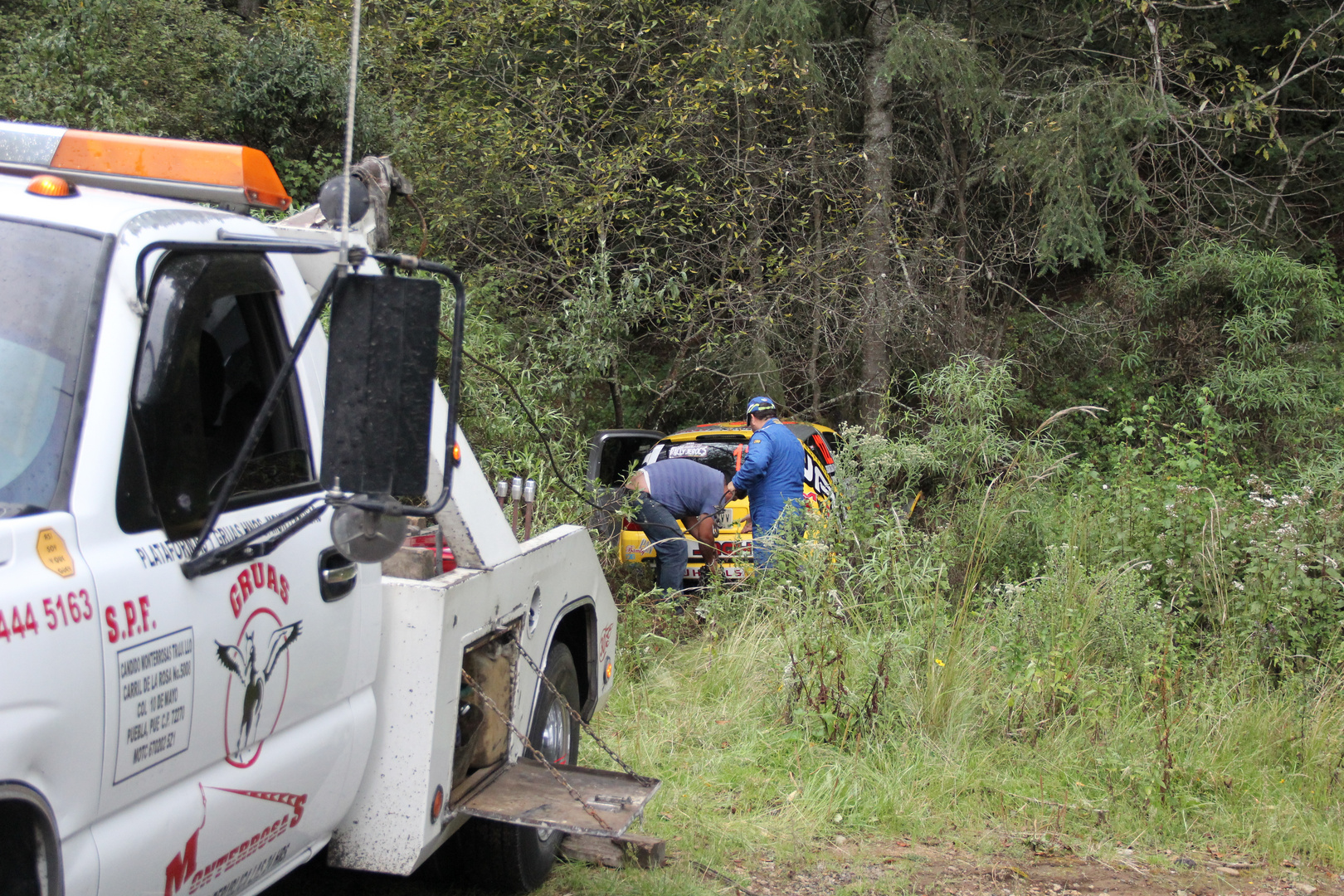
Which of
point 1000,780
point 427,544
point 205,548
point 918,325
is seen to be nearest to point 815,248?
point 918,325

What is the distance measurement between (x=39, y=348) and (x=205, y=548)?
492mm

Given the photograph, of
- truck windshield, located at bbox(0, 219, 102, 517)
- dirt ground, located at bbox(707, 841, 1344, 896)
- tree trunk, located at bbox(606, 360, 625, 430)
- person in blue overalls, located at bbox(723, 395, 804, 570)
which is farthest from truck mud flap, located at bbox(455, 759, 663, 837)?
tree trunk, located at bbox(606, 360, 625, 430)

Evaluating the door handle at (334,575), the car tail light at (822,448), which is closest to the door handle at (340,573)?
the door handle at (334,575)

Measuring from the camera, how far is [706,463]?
9797mm

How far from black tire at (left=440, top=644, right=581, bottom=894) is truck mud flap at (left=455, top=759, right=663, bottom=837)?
0.67ft

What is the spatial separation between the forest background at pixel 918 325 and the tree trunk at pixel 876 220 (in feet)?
0.20

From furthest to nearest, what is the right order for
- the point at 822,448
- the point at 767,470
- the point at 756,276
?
the point at 756,276 → the point at 822,448 → the point at 767,470

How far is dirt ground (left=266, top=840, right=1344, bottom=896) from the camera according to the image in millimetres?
4203

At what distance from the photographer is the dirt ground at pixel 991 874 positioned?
4203 mm

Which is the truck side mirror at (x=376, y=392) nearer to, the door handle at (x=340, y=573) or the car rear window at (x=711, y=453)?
the door handle at (x=340, y=573)

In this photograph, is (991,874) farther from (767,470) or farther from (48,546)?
(767,470)

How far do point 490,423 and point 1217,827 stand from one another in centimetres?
504

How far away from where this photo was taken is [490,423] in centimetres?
775

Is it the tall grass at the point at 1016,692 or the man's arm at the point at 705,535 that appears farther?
the man's arm at the point at 705,535
